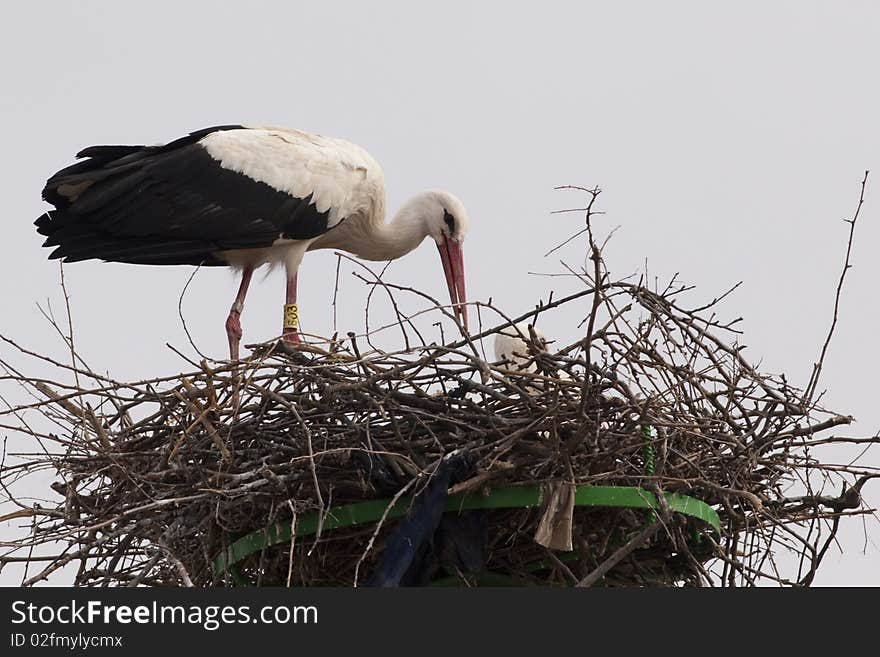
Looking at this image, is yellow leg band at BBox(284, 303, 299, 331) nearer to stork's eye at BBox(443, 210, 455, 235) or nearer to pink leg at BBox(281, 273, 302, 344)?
pink leg at BBox(281, 273, 302, 344)

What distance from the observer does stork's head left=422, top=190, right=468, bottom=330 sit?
8.61 metres

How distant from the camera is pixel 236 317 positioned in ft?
27.7

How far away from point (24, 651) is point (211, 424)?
1.21m

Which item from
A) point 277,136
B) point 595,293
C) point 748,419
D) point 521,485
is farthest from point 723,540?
point 277,136

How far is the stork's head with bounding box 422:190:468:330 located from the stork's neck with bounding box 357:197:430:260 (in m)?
0.07

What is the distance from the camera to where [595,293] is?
479 centimetres

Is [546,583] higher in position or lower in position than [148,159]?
lower

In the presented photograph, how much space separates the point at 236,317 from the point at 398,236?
38.7 inches

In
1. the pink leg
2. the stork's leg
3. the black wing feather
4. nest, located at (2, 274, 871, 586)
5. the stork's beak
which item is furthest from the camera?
the stork's beak

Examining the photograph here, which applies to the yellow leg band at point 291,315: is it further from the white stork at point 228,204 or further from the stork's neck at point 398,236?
the stork's neck at point 398,236

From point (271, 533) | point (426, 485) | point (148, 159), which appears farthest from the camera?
point (148, 159)

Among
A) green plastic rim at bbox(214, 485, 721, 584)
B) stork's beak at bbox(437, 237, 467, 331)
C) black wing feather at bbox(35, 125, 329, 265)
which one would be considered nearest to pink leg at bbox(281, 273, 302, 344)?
black wing feather at bbox(35, 125, 329, 265)

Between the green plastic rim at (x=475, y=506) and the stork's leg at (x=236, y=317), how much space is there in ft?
9.07

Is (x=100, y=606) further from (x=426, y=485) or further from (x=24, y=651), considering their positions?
(x=426, y=485)
